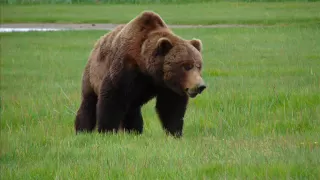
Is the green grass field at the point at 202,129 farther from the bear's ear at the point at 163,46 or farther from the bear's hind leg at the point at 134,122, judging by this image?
the bear's ear at the point at 163,46

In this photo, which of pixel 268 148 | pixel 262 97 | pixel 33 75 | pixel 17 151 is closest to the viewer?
pixel 268 148

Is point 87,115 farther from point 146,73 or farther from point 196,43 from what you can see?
point 196,43

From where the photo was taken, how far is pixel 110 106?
694 centimetres

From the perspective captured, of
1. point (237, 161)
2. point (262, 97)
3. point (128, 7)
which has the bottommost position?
point (128, 7)

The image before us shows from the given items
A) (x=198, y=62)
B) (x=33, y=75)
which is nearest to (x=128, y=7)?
(x=33, y=75)

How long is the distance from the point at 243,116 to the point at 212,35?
1296 centimetres

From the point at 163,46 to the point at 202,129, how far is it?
1278 mm

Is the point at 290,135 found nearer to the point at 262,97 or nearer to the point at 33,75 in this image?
the point at 262,97

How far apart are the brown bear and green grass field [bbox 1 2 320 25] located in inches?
640

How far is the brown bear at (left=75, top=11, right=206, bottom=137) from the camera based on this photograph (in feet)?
21.7

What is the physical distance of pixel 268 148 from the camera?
19.0 feet

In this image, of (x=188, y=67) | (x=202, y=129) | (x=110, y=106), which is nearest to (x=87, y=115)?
(x=110, y=106)

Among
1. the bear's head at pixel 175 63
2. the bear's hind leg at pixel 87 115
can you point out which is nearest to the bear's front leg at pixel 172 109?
the bear's head at pixel 175 63

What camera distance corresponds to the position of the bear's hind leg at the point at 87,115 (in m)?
7.61
